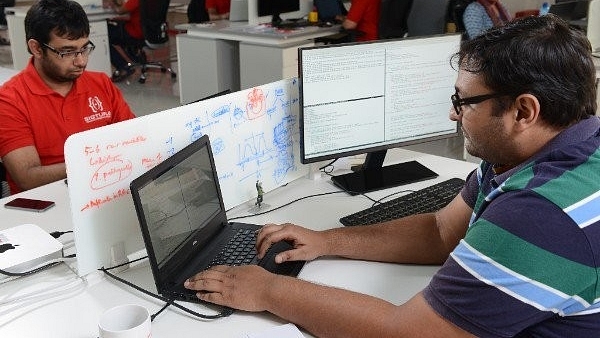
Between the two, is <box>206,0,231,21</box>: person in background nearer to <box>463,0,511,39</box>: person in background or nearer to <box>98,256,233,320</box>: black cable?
<box>463,0,511,39</box>: person in background

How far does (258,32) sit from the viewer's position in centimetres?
487

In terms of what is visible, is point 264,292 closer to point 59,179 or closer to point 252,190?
point 252,190

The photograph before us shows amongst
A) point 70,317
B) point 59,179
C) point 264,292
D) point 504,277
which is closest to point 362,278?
point 264,292

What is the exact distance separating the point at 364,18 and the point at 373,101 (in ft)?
11.9

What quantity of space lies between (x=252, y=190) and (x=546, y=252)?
40.2 inches

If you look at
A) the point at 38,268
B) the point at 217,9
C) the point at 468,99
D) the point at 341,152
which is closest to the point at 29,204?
the point at 38,268

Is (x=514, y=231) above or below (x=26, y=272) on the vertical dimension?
above

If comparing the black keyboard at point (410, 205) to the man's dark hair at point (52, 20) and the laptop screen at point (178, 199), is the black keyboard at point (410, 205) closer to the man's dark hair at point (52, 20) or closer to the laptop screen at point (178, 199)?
the laptop screen at point (178, 199)

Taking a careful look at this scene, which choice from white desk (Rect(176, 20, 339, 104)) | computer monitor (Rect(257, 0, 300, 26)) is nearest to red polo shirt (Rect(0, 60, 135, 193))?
white desk (Rect(176, 20, 339, 104))

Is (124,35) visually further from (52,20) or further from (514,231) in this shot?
(514,231)

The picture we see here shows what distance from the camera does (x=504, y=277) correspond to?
93cm

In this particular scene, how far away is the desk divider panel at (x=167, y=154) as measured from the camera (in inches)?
53.0

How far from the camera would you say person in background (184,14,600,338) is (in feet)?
3.03

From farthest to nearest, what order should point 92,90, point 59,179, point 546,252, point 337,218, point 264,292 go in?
point 92,90 → point 59,179 → point 337,218 → point 264,292 → point 546,252
